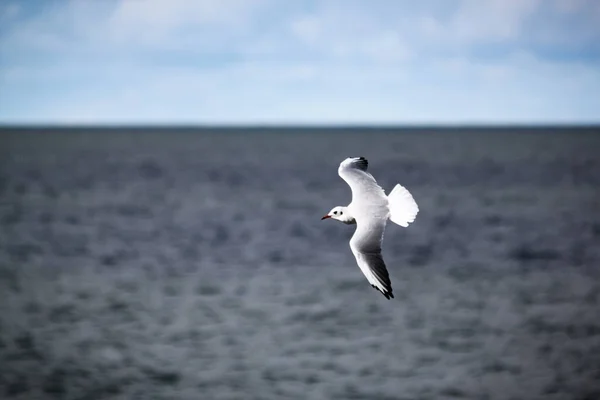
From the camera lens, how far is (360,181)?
5.21 meters

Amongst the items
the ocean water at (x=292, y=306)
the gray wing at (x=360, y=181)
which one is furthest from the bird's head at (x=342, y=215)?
the ocean water at (x=292, y=306)

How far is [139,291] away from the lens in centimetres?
2658

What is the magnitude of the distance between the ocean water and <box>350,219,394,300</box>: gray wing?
513 inches

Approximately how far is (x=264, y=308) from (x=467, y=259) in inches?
448

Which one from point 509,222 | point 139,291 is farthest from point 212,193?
point 139,291

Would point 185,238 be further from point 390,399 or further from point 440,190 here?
point 440,190

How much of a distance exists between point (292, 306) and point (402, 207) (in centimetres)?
1969

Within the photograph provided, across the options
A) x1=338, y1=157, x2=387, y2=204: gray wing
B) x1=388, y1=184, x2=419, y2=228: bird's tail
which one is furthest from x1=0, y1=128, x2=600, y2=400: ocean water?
x1=388, y1=184, x2=419, y2=228: bird's tail

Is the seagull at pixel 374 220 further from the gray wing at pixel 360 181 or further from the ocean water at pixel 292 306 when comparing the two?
the ocean water at pixel 292 306

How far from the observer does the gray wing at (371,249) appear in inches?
184

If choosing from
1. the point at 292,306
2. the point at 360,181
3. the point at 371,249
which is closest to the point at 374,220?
the point at 371,249

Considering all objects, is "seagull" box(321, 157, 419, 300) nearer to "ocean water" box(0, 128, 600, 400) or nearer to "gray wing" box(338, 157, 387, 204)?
"gray wing" box(338, 157, 387, 204)

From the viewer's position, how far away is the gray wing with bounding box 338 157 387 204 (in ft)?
16.1

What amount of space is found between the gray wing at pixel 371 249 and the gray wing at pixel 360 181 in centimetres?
18
